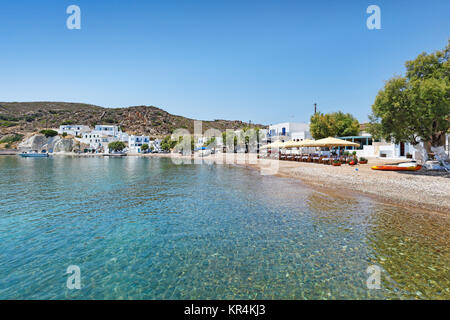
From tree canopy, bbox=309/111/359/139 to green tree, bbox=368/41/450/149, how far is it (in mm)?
21938

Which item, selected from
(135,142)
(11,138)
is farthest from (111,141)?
(11,138)

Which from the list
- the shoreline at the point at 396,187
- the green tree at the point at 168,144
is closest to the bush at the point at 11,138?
the green tree at the point at 168,144

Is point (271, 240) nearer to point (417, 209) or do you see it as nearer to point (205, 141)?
point (417, 209)

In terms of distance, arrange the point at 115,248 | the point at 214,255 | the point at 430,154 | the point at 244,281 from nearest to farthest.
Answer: the point at 244,281 → the point at 214,255 → the point at 115,248 → the point at 430,154

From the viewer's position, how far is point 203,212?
417 inches

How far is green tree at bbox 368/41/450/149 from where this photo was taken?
1434cm

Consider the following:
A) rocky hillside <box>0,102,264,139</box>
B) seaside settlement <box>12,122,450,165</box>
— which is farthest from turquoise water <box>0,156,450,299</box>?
rocky hillside <box>0,102,264,139</box>

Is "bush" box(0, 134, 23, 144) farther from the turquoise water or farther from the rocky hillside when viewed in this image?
the turquoise water

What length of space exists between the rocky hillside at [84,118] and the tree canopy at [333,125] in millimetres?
103372

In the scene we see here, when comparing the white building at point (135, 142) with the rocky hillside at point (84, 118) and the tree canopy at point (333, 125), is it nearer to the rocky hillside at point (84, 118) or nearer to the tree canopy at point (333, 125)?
the rocky hillside at point (84, 118)

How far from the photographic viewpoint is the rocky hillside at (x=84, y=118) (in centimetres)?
12079
